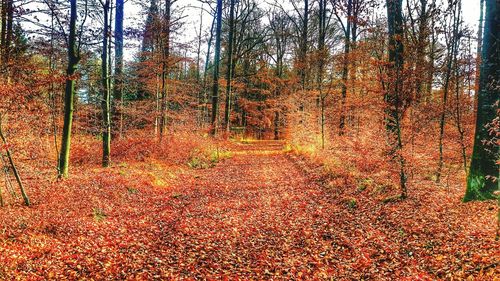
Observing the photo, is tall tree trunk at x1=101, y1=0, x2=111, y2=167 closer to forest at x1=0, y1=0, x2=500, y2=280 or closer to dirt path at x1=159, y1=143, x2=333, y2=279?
forest at x1=0, y1=0, x2=500, y2=280

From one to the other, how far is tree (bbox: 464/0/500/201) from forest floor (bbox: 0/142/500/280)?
53 cm

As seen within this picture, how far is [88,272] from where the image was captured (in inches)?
230

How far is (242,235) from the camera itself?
7805 millimetres

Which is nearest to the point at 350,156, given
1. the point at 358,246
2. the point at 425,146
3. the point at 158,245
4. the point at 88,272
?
the point at 425,146

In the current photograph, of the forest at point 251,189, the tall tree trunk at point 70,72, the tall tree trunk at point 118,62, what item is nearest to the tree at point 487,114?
the forest at point 251,189

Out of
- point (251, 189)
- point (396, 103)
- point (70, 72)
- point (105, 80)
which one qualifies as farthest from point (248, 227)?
point (105, 80)

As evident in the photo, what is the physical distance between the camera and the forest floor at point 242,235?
577 cm

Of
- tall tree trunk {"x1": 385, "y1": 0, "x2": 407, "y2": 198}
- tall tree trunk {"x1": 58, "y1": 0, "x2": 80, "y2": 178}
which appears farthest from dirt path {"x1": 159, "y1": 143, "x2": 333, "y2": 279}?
tall tree trunk {"x1": 58, "y1": 0, "x2": 80, "y2": 178}

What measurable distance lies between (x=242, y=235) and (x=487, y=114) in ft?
21.9

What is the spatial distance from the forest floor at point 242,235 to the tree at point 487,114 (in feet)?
1.75

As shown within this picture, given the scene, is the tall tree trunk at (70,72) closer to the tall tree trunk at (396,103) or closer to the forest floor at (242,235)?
the forest floor at (242,235)

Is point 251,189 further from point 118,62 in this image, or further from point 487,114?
point 118,62

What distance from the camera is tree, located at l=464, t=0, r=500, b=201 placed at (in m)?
7.15

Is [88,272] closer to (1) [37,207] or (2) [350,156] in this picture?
(1) [37,207]
